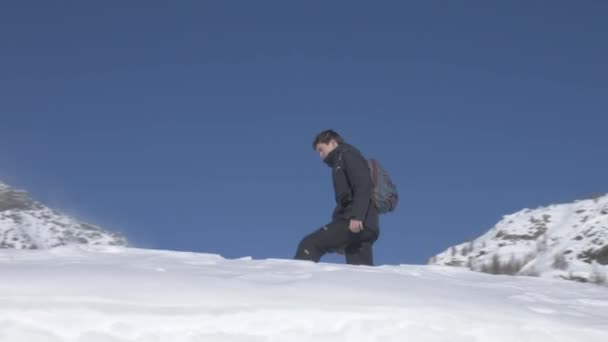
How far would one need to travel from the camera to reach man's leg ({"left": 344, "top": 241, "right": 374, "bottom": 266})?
5168 millimetres

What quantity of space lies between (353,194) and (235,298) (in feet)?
8.86

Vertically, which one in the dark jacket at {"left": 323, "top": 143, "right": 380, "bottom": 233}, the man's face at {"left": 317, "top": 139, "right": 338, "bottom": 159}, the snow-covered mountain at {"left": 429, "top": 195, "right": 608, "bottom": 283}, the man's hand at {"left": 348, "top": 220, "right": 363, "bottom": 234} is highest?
the snow-covered mountain at {"left": 429, "top": 195, "right": 608, "bottom": 283}

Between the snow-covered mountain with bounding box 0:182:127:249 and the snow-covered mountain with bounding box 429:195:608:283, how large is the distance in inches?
4627

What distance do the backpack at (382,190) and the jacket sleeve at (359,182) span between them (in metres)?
0.10

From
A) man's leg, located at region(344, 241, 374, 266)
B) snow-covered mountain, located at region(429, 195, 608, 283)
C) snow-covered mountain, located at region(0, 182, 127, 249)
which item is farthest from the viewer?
snow-covered mountain, located at region(0, 182, 127, 249)

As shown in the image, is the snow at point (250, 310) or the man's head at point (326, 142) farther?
the man's head at point (326, 142)

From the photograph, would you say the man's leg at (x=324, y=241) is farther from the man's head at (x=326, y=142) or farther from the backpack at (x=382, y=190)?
the man's head at (x=326, y=142)

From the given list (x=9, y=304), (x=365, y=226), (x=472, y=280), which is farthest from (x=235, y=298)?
(x=365, y=226)

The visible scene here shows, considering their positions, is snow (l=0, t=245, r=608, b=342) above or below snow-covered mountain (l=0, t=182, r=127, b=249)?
below

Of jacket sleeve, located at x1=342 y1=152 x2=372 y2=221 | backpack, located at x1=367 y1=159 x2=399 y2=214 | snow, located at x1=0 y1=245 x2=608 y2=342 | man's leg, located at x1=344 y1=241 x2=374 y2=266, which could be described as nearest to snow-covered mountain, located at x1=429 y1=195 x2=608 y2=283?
backpack, located at x1=367 y1=159 x2=399 y2=214

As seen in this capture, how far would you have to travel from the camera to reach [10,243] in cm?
15512

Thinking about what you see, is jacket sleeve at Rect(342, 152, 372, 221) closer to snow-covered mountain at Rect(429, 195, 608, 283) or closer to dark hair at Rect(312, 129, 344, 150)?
dark hair at Rect(312, 129, 344, 150)

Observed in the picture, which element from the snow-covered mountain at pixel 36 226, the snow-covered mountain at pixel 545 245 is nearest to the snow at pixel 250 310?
the snow-covered mountain at pixel 545 245

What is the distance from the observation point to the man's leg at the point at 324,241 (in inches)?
201
